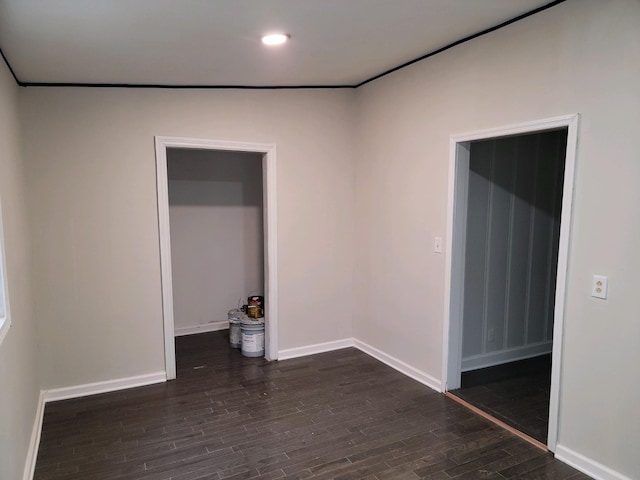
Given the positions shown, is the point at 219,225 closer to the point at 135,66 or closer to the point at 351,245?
the point at 351,245

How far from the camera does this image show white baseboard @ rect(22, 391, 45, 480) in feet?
7.81

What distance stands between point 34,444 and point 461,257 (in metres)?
3.09

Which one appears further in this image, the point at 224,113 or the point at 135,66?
the point at 224,113

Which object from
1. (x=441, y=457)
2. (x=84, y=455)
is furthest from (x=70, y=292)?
(x=441, y=457)

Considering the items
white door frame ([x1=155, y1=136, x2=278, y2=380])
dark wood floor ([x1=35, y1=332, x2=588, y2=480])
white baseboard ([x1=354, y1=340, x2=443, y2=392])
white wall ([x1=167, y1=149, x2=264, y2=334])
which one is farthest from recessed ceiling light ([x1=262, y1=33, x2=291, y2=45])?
white baseboard ([x1=354, y1=340, x2=443, y2=392])

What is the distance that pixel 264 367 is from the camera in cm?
399

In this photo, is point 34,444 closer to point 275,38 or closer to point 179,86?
point 179,86

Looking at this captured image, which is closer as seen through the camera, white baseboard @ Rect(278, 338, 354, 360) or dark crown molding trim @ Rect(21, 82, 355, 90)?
dark crown molding trim @ Rect(21, 82, 355, 90)

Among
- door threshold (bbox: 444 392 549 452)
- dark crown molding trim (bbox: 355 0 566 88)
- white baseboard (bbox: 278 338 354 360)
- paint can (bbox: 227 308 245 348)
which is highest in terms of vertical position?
dark crown molding trim (bbox: 355 0 566 88)

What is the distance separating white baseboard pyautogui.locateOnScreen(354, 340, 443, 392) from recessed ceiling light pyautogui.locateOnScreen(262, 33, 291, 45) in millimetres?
2718

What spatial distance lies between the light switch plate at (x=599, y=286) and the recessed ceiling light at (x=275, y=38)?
218cm

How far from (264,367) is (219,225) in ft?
6.01

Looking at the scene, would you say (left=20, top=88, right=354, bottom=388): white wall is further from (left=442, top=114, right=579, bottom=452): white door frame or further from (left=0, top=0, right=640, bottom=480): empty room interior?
(left=442, top=114, right=579, bottom=452): white door frame

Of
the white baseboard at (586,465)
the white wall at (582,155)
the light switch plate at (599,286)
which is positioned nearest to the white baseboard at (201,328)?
the white wall at (582,155)
